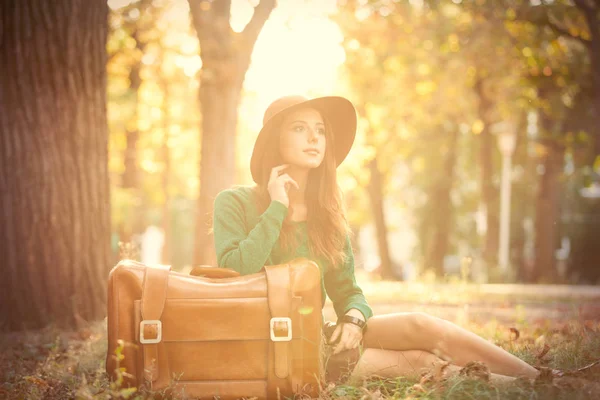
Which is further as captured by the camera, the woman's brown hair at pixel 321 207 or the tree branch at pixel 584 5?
the tree branch at pixel 584 5

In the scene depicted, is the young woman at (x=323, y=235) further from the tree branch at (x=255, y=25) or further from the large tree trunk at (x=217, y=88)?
the tree branch at (x=255, y=25)

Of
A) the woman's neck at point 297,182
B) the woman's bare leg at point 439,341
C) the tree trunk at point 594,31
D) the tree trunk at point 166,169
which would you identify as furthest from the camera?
the tree trunk at point 166,169

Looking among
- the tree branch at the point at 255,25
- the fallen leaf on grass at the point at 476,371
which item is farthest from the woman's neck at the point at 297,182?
the tree branch at the point at 255,25

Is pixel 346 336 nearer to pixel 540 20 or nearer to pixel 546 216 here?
pixel 540 20

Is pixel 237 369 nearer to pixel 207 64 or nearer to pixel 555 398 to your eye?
pixel 555 398

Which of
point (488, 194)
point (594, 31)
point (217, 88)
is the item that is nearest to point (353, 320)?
point (217, 88)

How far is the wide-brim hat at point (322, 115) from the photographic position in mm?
3713

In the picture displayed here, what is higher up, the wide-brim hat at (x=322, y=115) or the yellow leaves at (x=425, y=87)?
the yellow leaves at (x=425, y=87)

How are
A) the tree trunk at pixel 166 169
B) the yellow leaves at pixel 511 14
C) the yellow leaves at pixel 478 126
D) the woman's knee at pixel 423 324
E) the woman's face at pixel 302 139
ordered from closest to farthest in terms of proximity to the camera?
the woman's knee at pixel 423 324, the woman's face at pixel 302 139, the yellow leaves at pixel 511 14, the tree trunk at pixel 166 169, the yellow leaves at pixel 478 126

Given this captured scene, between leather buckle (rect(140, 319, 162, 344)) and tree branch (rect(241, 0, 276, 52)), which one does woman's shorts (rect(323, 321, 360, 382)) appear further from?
tree branch (rect(241, 0, 276, 52))

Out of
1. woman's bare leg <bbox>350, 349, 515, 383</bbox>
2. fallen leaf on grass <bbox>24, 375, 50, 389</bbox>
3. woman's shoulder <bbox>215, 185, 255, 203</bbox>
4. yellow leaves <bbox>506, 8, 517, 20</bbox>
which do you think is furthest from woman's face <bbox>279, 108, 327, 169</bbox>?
yellow leaves <bbox>506, 8, 517, 20</bbox>

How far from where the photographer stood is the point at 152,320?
9.87 ft

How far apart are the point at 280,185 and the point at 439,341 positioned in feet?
3.90

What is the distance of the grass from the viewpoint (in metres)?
3.01
